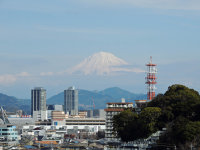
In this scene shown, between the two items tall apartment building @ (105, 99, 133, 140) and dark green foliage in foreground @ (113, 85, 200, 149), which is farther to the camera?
tall apartment building @ (105, 99, 133, 140)

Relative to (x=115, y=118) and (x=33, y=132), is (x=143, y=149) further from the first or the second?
(x=33, y=132)

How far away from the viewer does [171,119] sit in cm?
9469

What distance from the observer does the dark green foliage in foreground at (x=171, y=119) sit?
8540cm

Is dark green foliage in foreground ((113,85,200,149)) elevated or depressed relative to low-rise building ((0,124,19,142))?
elevated

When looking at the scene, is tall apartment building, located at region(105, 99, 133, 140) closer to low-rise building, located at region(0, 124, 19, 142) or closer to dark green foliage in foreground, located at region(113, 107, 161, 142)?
low-rise building, located at region(0, 124, 19, 142)

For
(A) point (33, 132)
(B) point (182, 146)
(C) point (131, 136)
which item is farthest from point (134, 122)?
(A) point (33, 132)

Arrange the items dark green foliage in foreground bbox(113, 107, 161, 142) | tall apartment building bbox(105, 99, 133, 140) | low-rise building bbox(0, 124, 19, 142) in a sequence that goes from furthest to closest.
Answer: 1. tall apartment building bbox(105, 99, 133, 140)
2. low-rise building bbox(0, 124, 19, 142)
3. dark green foliage in foreground bbox(113, 107, 161, 142)

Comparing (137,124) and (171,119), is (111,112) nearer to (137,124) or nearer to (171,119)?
(137,124)

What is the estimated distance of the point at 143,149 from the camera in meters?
99.1

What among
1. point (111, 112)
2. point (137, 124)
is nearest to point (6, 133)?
point (111, 112)

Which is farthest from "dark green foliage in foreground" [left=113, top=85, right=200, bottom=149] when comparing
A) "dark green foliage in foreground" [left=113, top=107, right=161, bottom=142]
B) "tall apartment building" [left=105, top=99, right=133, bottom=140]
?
"tall apartment building" [left=105, top=99, right=133, bottom=140]

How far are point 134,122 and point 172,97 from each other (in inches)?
336

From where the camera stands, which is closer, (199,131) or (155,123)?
(199,131)

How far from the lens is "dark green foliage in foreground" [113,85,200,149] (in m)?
85.4
